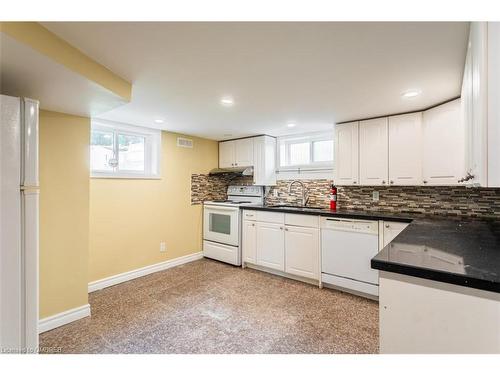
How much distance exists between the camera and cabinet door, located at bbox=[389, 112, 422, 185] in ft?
8.50

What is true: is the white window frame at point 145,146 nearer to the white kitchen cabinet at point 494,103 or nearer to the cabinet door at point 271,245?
the cabinet door at point 271,245

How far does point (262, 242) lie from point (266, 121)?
5.35ft

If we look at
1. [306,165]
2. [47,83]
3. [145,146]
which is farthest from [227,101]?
[306,165]

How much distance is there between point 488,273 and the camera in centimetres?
93

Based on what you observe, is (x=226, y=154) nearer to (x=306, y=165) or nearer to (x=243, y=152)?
(x=243, y=152)

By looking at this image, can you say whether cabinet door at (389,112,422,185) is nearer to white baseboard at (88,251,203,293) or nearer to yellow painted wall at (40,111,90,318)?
white baseboard at (88,251,203,293)

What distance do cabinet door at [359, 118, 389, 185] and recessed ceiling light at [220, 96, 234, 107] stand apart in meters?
1.61

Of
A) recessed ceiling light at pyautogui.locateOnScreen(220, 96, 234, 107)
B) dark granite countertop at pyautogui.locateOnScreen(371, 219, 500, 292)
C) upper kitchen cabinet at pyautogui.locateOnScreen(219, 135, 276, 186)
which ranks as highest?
recessed ceiling light at pyautogui.locateOnScreen(220, 96, 234, 107)

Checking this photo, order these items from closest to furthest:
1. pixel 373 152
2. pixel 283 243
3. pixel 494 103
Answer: pixel 494 103 < pixel 373 152 < pixel 283 243

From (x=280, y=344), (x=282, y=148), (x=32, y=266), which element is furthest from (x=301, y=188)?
(x=32, y=266)

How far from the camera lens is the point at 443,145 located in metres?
2.39

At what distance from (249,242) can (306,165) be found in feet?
4.69

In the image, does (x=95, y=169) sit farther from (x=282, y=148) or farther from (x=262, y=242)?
(x=282, y=148)

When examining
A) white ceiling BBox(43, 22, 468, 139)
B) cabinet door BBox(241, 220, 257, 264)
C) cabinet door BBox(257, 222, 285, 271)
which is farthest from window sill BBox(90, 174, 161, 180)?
cabinet door BBox(257, 222, 285, 271)
